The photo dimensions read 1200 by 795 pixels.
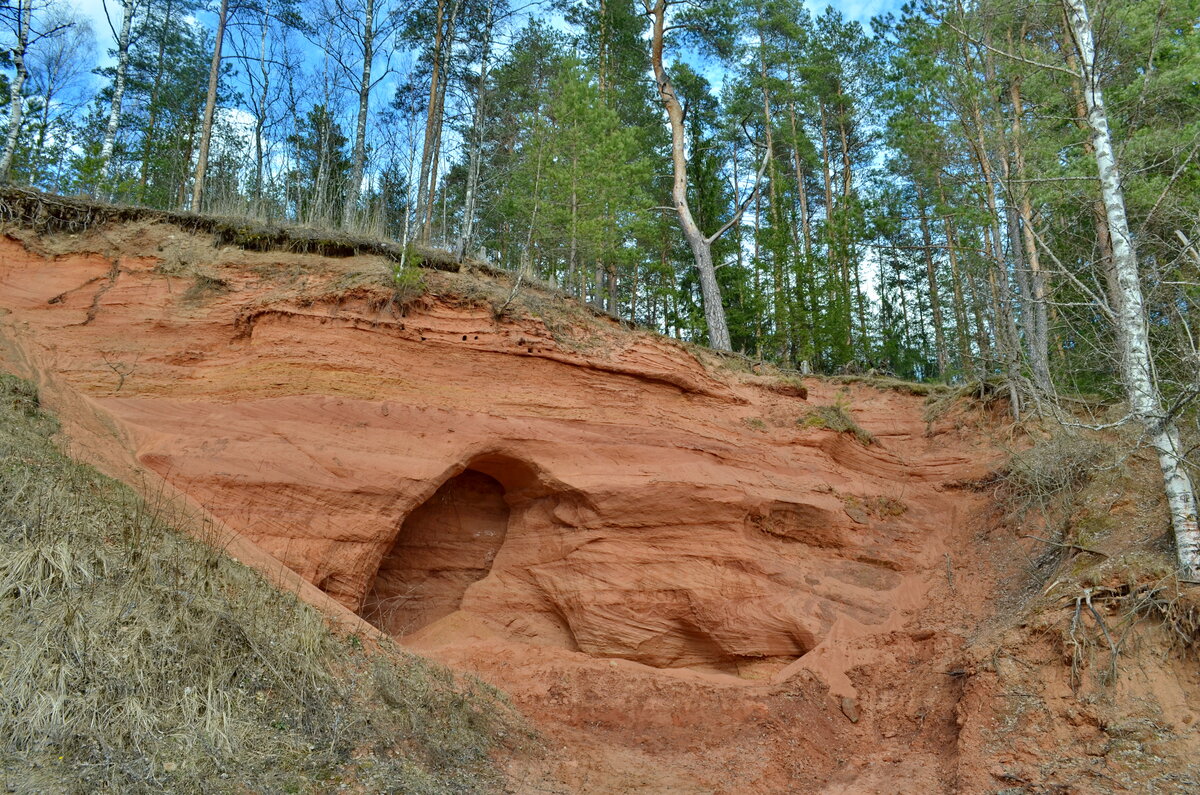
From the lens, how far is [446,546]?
10305mm

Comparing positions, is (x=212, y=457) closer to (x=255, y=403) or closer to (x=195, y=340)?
(x=255, y=403)

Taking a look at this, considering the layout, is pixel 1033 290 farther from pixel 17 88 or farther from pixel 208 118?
pixel 17 88

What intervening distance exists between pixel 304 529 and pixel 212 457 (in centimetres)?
135

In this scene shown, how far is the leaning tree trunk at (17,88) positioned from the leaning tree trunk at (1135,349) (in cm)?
1799

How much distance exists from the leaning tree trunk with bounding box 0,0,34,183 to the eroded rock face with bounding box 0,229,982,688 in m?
5.87

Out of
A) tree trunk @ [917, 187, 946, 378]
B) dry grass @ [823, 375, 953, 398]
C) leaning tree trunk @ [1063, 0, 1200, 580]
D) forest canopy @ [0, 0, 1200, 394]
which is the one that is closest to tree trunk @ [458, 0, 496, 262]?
forest canopy @ [0, 0, 1200, 394]

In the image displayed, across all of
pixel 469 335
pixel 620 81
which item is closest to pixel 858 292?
pixel 620 81

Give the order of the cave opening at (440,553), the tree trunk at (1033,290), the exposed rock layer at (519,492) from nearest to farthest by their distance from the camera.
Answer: the exposed rock layer at (519,492) < the cave opening at (440,553) < the tree trunk at (1033,290)

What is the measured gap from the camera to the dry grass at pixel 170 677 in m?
4.61

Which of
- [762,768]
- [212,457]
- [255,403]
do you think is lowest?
[762,768]

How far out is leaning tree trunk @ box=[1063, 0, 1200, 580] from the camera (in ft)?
23.9

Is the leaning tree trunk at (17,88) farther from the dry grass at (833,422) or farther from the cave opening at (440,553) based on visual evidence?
the dry grass at (833,422)

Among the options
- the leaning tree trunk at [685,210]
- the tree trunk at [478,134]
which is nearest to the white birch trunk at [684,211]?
the leaning tree trunk at [685,210]

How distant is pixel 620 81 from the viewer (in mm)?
23859
